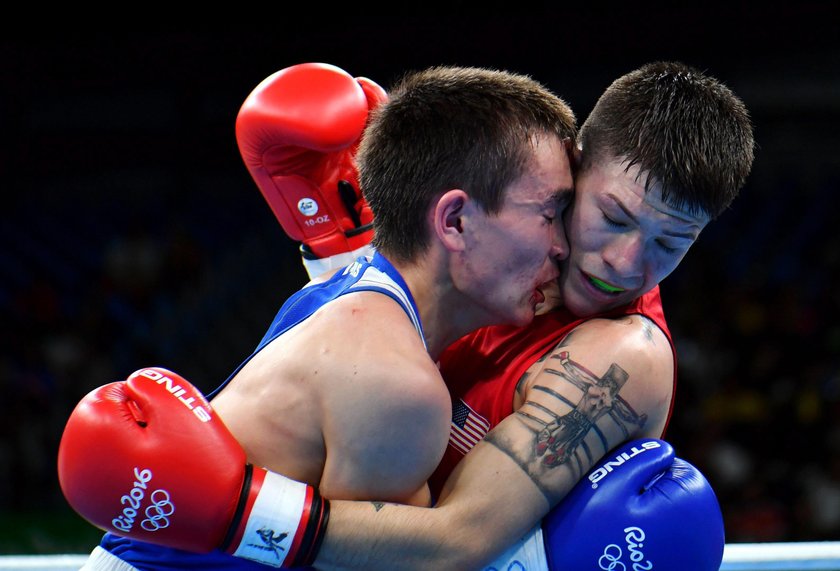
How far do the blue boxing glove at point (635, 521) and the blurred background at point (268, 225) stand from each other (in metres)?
4.04

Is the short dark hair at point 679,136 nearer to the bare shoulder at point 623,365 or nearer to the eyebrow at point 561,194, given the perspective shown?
the eyebrow at point 561,194

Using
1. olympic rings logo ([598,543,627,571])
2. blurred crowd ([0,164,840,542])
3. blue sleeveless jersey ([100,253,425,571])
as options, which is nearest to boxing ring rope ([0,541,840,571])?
blue sleeveless jersey ([100,253,425,571])

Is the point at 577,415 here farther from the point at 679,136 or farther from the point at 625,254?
the point at 679,136

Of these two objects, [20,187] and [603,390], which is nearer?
[603,390]

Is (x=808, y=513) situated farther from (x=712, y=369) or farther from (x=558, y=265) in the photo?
(x=558, y=265)

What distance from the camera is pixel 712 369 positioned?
6.64 metres

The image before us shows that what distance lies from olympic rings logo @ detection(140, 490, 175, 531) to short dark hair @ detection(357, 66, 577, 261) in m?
0.71

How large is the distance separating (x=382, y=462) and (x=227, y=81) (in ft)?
26.8

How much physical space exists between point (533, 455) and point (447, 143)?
669 millimetres

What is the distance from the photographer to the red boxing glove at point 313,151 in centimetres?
266

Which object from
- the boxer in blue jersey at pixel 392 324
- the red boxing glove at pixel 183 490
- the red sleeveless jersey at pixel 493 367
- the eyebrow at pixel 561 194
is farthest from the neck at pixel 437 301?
the red boxing glove at pixel 183 490

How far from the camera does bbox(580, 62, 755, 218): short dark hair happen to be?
2.10 metres

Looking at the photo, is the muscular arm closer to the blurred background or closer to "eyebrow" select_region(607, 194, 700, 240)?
"eyebrow" select_region(607, 194, 700, 240)

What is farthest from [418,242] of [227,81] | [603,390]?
[227,81]
